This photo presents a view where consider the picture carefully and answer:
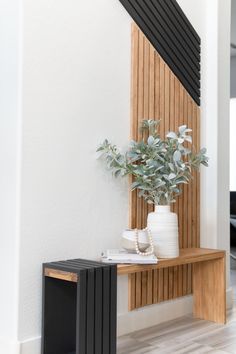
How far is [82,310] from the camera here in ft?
5.99

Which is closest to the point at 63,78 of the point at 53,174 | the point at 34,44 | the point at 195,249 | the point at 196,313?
the point at 34,44

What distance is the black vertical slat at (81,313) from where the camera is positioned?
1805 millimetres

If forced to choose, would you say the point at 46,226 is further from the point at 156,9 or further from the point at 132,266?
the point at 156,9

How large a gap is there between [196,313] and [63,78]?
1729 millimetres

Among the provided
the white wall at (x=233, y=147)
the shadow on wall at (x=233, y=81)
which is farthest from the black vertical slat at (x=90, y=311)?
the shadow on wall at (x=233, y=81)

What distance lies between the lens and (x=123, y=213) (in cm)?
251

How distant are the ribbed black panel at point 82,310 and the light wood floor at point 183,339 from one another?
0.32 meters

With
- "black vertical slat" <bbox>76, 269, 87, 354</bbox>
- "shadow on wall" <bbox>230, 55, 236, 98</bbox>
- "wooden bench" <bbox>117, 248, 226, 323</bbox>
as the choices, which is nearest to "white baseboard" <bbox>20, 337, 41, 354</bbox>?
"black vertical slat" <bbox>76, 269, 87, 354</bbox>

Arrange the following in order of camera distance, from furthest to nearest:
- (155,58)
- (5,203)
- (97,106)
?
1. (155,58)
2. (97,106)
3. (5,203)

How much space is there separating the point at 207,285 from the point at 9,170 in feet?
5.00

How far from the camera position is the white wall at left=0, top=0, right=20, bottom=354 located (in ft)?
6.50

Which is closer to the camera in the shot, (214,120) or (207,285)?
(207,285)

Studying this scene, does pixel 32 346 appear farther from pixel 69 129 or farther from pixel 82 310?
pixel 69 129

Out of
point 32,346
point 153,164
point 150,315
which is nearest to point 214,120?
point 153,164
